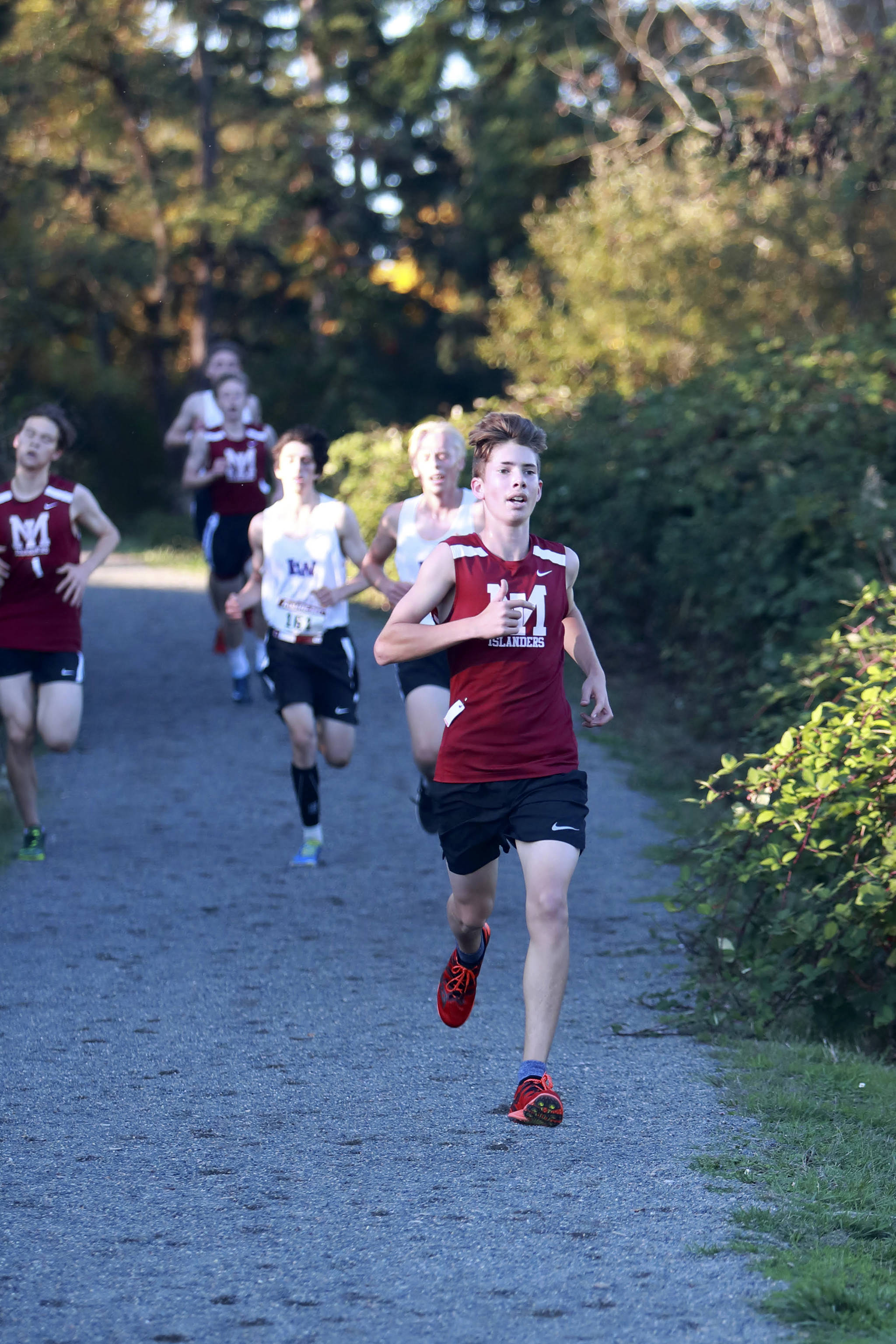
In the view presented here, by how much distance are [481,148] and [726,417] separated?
78.7 feet

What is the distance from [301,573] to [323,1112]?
367 cm

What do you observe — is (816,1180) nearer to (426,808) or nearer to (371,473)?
(426,808)

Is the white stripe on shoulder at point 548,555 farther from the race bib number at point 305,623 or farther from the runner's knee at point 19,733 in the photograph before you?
the runner's knee at point 19,733

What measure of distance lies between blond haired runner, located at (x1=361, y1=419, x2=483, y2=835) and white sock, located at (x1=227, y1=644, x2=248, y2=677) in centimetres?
489

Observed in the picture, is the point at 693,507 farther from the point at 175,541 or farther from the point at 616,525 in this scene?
the point at 175,541

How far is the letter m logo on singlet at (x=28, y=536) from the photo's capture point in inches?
307

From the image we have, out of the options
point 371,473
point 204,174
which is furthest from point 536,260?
point 371,473

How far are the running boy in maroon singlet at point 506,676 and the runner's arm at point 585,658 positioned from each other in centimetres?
10

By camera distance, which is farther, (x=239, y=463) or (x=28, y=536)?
(x=239, y=463)

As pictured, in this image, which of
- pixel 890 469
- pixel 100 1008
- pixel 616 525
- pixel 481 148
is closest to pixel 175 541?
pixel 481 148

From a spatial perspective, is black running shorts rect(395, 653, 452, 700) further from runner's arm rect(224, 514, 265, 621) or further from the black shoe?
runner's arm rect(224, 514, 265, 621)

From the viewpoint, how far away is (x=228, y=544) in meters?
11.9

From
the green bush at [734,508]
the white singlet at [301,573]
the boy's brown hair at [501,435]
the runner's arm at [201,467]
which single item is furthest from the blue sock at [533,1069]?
the runner's arm at [201,467]

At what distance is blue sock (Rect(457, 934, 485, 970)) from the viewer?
5328 mm
